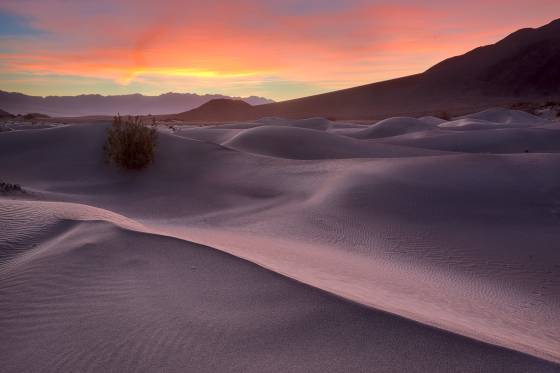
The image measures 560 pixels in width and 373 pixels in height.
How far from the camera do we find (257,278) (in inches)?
134

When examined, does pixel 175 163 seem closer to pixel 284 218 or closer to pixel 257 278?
pixel 284 218

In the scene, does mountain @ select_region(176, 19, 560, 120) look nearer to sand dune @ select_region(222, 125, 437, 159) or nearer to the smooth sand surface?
sand dune @ select_region(222, 125, 437, 159)

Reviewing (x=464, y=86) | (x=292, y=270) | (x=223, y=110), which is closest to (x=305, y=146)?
(x=292, y=270)

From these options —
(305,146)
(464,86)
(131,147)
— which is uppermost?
(464,86)

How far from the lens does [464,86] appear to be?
75.7m

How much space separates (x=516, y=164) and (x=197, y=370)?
8.37m

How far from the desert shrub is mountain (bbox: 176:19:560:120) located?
186 feet

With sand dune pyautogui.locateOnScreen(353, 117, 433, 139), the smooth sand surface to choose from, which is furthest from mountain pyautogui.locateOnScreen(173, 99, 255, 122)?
the smooth sand surface

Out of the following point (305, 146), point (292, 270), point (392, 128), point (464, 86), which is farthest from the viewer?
point (464, 86)

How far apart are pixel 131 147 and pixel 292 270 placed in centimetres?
722

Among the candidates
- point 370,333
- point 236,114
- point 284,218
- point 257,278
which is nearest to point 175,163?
point 284,218

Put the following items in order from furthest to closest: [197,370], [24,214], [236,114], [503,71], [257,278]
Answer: [236,114] → [503,71] → [24,214] → [257,278] → [197,370]

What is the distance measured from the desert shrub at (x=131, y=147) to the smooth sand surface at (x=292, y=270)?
1.79 ft

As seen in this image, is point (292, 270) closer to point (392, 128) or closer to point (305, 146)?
point (305, 146)
